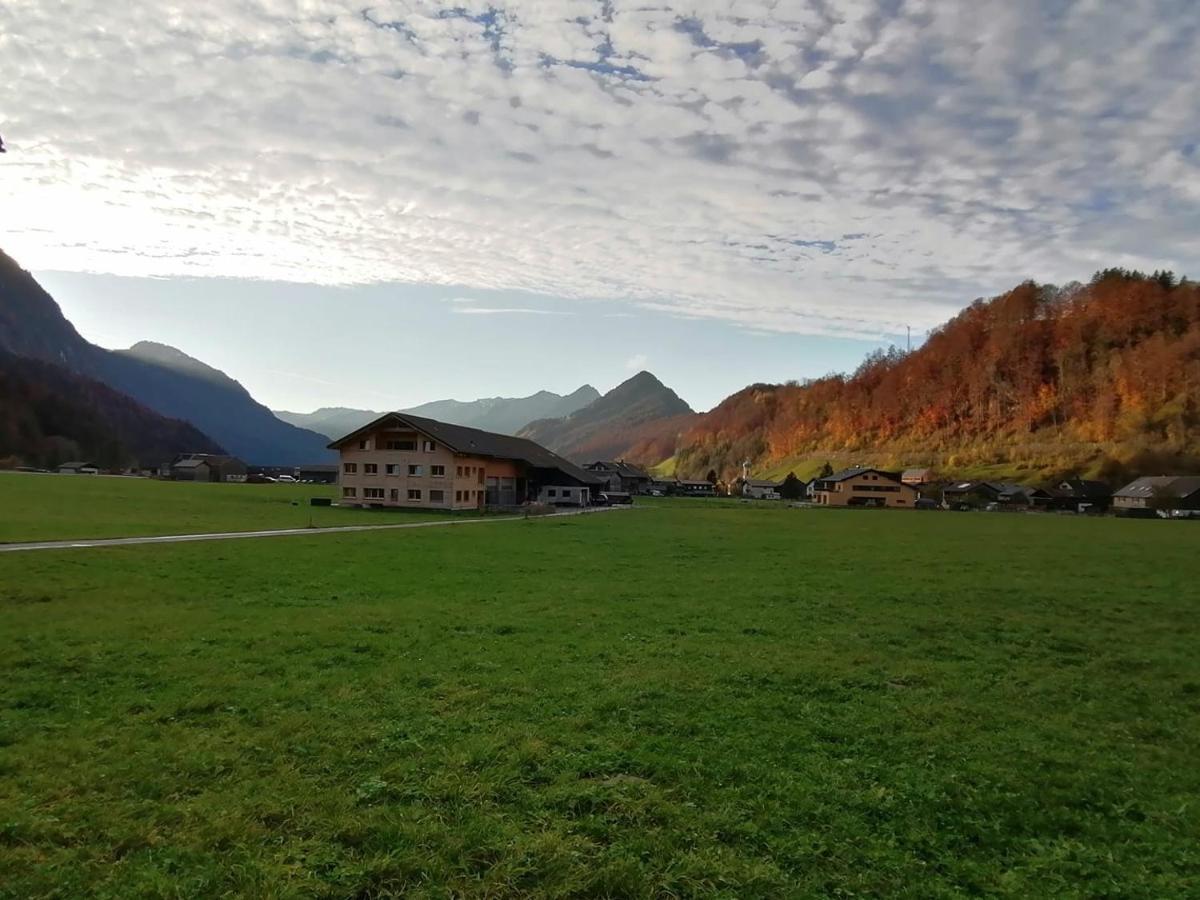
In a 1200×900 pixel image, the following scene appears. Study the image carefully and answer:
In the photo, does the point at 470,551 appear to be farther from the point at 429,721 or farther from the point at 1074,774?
the point at 1074,774

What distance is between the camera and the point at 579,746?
8.41 metres

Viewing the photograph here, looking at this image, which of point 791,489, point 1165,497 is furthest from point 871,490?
point 1165,497

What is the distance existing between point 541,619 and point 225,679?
21.5 feet

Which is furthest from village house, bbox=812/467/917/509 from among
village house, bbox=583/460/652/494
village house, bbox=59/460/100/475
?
village house, bbox=59/460/100/475

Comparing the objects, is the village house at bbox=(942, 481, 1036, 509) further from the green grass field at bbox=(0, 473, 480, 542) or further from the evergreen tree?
the green grass field at bbox=(0, 473, 480, 542)

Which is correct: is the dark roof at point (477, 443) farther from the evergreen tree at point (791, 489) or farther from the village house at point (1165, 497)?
the village house at point (1165, 497)

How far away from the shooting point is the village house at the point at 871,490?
404 feet

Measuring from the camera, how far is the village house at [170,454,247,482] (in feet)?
448

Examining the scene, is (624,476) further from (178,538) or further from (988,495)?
(178,538)

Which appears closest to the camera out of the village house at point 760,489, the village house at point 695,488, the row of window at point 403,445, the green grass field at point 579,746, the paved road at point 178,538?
the green grass field at point 579,746

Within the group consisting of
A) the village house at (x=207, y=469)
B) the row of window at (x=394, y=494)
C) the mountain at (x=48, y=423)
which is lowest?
the row of window at (x=394, y=494)

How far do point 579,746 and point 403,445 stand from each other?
58021 millimetres

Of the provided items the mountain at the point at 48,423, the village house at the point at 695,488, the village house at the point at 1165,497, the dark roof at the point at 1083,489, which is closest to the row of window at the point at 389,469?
the village house at the point at 1165,497

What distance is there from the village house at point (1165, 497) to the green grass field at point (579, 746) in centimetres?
10296
